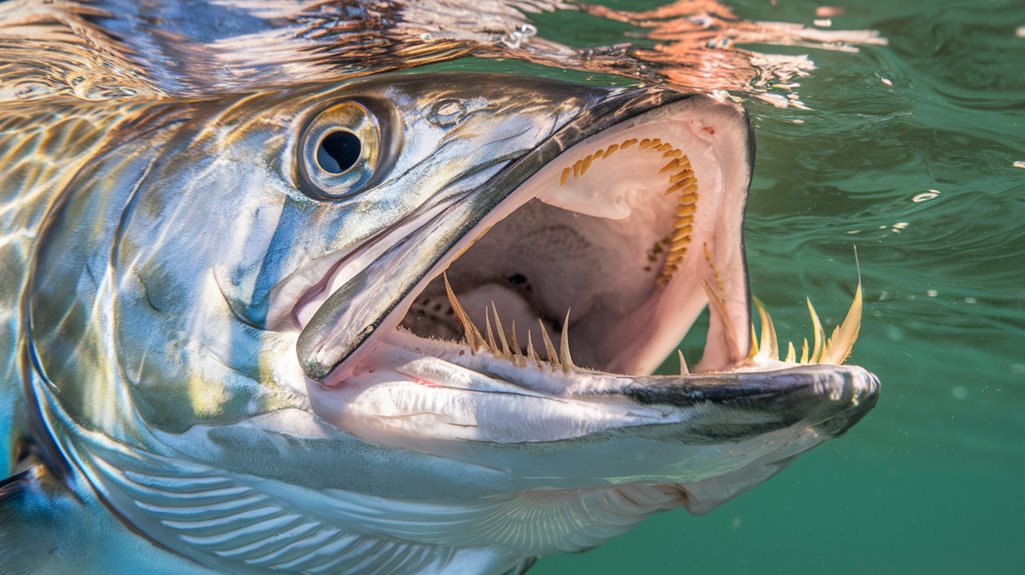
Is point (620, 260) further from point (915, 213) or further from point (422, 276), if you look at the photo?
point (915, 213)

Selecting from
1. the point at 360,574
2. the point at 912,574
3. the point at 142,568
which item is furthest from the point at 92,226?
the point at 912,574

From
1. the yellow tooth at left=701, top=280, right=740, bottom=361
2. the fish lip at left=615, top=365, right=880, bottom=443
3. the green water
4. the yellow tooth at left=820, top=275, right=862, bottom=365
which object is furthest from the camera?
the green water

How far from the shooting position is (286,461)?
230 cm

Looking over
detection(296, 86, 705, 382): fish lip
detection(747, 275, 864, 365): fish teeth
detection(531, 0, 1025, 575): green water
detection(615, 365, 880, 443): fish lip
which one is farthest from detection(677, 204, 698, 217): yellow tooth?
detection(531, 0, 1025, 575): green water

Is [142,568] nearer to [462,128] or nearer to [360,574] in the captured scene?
[360,574]

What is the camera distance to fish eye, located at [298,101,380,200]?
2.22 m

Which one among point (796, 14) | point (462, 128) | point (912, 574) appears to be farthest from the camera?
point (912, 574)

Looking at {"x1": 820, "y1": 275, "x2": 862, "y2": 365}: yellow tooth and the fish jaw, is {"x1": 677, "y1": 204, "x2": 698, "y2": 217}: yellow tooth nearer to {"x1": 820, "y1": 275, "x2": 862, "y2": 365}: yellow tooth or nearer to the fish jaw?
the fish jaw

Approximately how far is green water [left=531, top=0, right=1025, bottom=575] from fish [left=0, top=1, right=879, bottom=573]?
3064mm

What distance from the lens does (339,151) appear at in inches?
89.7

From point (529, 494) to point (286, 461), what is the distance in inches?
33.3

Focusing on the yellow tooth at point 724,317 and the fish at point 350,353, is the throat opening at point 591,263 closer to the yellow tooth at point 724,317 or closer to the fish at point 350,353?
the fish at point 350,353

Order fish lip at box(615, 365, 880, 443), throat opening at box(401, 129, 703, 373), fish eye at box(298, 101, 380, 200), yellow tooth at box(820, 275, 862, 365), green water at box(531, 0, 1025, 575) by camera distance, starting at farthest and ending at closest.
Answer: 1. green water at box(531, 0, 1025, 575)
2. throat opening at box(401, 129, 703, 373)
3. yellow tooth at box(820, 275, 862, 365)
4. fish eye at box(298, 101, 380, 200)
5. fish lip at box(615, 365, 880, 443)

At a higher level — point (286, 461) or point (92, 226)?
point (92, 226)
